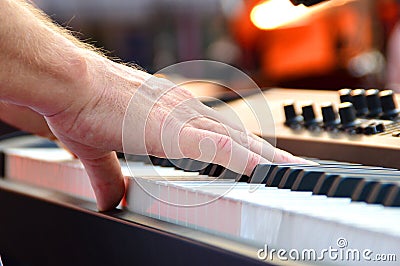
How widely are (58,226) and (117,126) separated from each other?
31 centimetres

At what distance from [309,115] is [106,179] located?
404 millimetres

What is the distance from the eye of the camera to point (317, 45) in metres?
6.04

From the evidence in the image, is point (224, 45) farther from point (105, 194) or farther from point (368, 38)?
point (105, 194)

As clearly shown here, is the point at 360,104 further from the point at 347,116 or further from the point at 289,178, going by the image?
the point at 289,178

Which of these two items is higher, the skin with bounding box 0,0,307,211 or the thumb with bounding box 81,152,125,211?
the skin with bounding box 0,0,307,211

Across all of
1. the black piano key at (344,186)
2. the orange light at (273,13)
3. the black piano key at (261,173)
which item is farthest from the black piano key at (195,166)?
the orange light at (273,13)

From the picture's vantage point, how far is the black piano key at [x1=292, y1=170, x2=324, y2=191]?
0.89 meters

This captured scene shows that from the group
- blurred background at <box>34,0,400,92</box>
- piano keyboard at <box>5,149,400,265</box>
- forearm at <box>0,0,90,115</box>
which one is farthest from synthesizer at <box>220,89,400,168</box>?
blurred background at <box>34,0,400,92</box>

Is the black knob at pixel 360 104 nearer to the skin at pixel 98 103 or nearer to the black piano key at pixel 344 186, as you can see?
the skin at pixel 98 103

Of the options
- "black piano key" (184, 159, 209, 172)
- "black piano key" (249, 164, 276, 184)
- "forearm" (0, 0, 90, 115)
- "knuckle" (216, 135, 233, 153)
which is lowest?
"black piano key" (184, 159, 209, 172)

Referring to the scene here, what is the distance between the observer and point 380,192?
812 mm

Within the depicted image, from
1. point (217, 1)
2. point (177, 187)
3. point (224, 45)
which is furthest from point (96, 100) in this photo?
point (217, 1)

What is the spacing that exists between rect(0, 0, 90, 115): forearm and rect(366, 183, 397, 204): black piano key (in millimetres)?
378

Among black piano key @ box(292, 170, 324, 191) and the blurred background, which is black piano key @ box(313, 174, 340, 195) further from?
the blurred background
